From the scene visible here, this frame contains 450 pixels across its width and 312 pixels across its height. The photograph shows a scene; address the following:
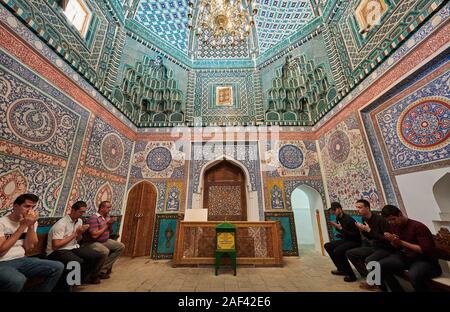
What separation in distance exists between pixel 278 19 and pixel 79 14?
6.07 m

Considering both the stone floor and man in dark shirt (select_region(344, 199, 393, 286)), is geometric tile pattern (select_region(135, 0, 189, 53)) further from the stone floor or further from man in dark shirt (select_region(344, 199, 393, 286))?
man in dark shirt (select_region(344, 199, 393, 286))

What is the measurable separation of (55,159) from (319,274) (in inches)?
196

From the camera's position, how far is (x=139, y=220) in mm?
4547

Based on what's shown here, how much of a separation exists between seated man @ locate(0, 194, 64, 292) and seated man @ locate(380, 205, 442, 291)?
12.9 ft

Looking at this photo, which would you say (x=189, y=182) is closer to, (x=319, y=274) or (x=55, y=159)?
(x=55, y=159)

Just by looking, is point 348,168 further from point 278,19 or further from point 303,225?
point 278,19

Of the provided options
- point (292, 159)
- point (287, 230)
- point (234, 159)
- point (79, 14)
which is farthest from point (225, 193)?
point (79, 14)

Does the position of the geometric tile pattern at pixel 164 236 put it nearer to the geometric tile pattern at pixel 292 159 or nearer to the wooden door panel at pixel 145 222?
the wooden door panel at pixel 145 222

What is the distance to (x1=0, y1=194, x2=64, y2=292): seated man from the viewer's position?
62.7 inches

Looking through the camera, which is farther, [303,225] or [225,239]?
[303,225]

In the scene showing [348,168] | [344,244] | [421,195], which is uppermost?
[348,168]

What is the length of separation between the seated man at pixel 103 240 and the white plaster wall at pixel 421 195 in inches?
187

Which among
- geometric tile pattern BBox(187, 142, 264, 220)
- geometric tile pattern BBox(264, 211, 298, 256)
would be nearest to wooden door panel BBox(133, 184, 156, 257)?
geometric tile pattern BBox(187, 142, 264, 220)

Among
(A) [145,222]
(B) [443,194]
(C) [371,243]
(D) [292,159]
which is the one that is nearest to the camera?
(B) [443,194]
